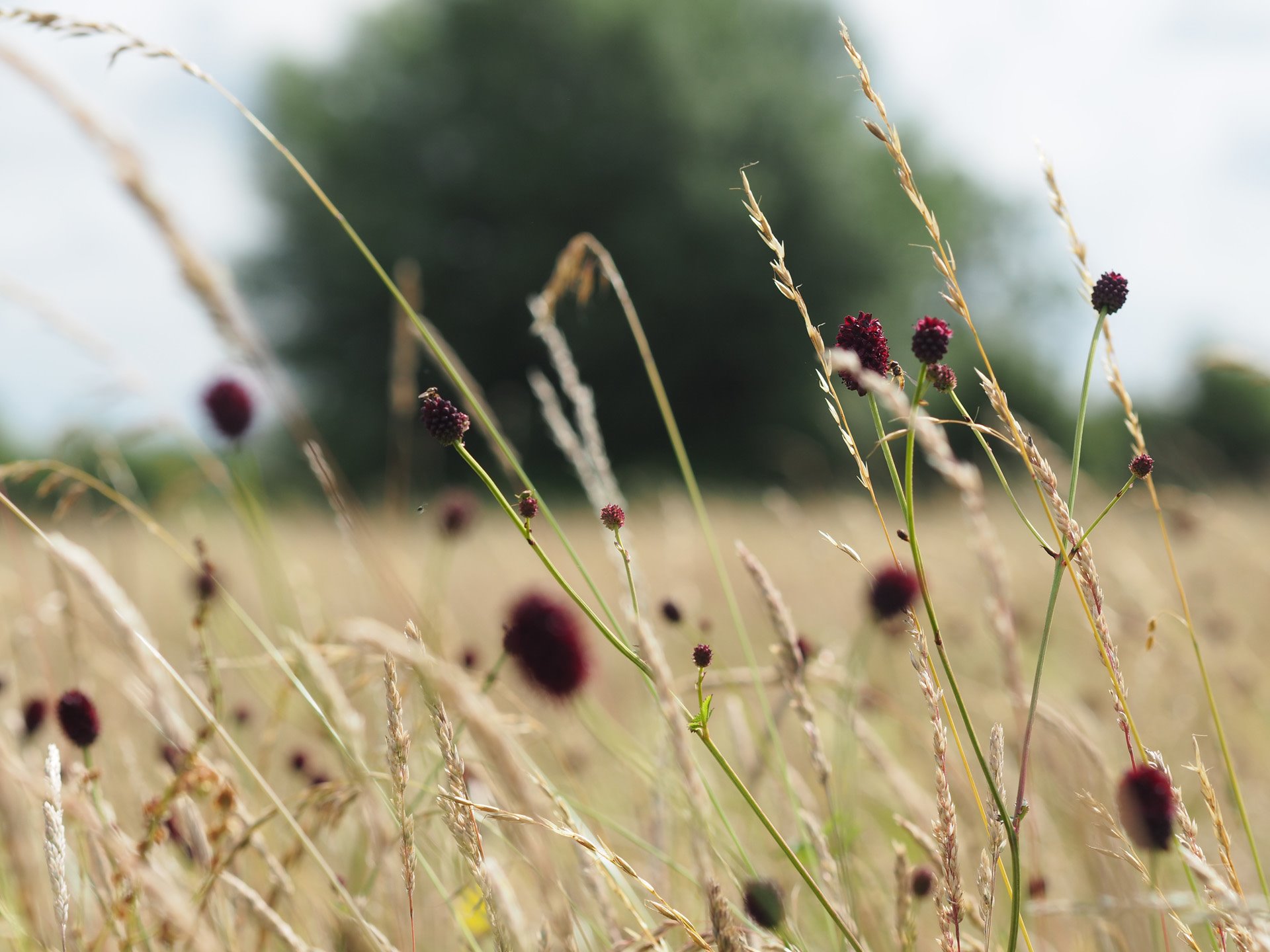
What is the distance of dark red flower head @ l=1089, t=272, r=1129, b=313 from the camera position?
83 cm

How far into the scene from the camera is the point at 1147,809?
0.60 meters

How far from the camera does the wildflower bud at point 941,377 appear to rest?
2.49 feet

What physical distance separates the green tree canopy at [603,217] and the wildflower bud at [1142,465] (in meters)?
17.8

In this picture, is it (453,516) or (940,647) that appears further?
(453,516)

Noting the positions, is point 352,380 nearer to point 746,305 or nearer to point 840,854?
point 746,305

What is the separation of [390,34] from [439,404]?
23696mm

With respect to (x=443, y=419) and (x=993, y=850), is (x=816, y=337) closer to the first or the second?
(x=443, y=419)

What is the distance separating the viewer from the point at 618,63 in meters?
19.8

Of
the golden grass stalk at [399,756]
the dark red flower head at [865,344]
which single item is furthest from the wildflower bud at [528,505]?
the dark red flower head at [865,344]

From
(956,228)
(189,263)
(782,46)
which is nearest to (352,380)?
(782,46)

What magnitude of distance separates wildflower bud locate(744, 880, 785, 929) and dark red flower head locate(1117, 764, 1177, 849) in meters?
0.33

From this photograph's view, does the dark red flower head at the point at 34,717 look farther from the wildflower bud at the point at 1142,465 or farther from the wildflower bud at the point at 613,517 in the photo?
the wildflower bud at the point at 1142,465

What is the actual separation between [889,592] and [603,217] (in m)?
19.8

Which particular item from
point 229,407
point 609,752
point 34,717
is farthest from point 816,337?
point 229,407
